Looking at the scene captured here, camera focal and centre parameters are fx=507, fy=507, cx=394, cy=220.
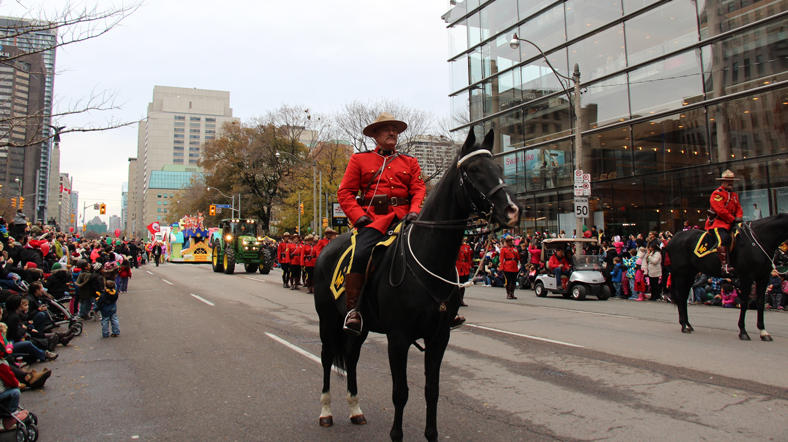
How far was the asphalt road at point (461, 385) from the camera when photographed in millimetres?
4453

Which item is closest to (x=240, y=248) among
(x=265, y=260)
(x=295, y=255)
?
(x=265, y=260)

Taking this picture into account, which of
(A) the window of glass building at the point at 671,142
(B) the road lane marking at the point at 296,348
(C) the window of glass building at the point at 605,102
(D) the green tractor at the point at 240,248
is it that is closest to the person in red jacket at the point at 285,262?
(D) the green tractor at the point at 240,248

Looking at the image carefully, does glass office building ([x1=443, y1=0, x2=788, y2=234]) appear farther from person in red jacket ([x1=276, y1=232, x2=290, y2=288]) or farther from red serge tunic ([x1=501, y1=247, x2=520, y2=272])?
person in red jacket ([x1=276, y1=232, x2=290, y2=288])

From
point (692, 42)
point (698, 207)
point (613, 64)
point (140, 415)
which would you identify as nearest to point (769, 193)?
point (698, 207)

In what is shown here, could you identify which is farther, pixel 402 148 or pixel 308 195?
pixel 308 195

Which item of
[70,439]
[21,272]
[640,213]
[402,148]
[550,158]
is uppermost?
[402,148]

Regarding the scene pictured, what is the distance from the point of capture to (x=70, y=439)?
4359 mm

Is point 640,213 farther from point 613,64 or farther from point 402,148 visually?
point 402,148

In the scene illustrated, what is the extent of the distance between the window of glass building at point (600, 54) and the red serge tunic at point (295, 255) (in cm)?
1716

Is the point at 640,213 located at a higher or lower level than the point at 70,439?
higher

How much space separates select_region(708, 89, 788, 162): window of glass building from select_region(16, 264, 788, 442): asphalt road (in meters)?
11.7

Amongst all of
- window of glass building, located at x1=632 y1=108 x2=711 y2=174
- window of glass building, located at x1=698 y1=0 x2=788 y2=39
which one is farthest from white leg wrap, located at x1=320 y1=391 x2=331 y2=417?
window of glass building, located at x1=698 y1=0 x2=788 y2=39

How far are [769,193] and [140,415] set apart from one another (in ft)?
71.7

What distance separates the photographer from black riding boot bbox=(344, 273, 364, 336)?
4062mm
